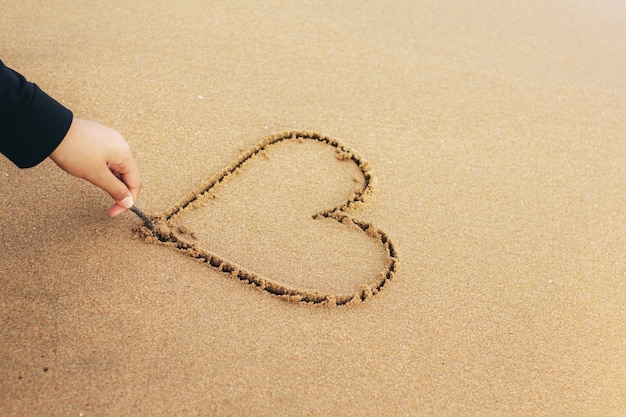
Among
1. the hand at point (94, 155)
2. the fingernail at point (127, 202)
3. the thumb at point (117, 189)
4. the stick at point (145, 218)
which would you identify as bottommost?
the stick at point (145, 218)

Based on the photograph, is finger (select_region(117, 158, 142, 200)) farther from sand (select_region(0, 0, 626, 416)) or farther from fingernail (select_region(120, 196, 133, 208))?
sand (select_region(0, 0, 626, 416))

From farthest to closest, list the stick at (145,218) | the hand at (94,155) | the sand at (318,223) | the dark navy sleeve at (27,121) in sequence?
the stick at (145,218), the sand at (318,223), the hand at (94,155), the dark navy sleeve at (27,121)

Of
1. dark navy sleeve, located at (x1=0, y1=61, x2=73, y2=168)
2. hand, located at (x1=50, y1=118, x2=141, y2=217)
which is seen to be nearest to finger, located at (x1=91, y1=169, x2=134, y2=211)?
hand, located at (x1=50, y1=118, x2=141, y2=217)

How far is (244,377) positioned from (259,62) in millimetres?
1379

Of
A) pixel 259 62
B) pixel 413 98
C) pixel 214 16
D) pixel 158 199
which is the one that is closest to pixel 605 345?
pixel 413 98

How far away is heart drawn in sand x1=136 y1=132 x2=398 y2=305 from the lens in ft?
5.22

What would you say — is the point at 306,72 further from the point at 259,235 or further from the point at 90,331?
the point at 90,331

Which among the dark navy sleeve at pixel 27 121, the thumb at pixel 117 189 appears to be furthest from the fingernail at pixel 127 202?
the dark navy sleeve at pixel 27 121

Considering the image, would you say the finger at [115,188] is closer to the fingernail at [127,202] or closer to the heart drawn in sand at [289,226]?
the fingernail at [127,202]

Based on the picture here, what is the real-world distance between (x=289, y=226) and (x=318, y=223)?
3.7 inches

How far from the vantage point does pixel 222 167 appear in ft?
6.12

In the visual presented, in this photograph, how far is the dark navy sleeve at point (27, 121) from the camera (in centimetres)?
117

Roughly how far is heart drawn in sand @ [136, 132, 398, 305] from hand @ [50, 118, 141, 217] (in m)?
0.30

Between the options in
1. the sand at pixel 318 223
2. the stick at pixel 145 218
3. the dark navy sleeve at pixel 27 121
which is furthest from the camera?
the stick at pixel 145 218
